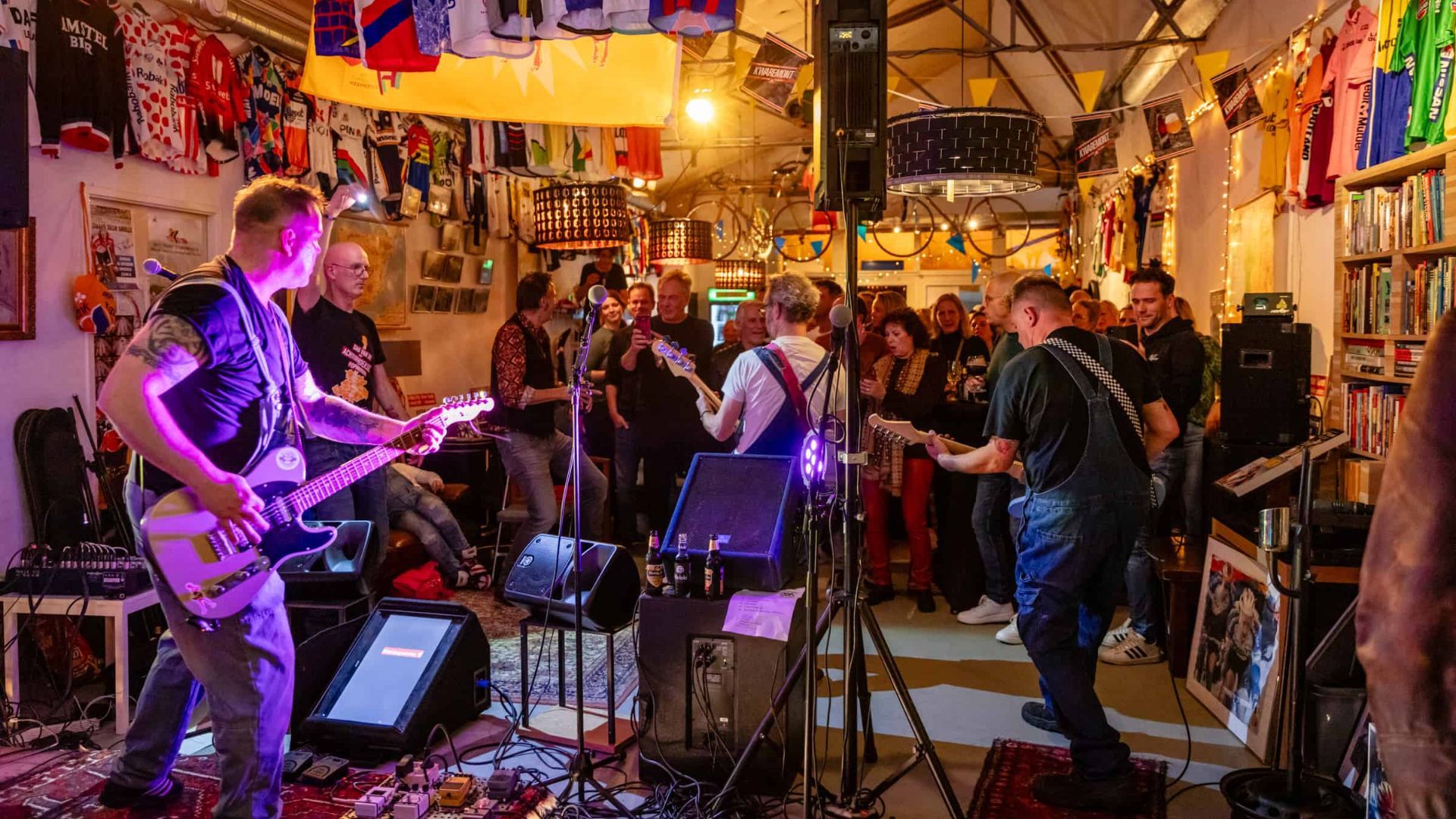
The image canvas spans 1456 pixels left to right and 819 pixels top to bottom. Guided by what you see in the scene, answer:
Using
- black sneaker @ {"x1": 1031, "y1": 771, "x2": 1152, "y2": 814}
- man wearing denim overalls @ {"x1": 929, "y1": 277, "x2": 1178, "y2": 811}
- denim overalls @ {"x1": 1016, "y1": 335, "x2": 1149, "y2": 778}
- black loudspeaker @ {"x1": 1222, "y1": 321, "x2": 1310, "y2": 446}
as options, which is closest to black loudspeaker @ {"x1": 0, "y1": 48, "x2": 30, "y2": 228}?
man wearing denim overalls @ {"x1": 929, "y1": 277, "x2": 1178, "y2": 811}

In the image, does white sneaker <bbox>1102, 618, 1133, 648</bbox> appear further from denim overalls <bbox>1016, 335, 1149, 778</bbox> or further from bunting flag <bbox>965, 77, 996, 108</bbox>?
bunting flag <bbox>965, 77, 996, 108</bbox>

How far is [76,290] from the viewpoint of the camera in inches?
178

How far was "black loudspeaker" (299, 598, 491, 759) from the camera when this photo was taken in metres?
3.44

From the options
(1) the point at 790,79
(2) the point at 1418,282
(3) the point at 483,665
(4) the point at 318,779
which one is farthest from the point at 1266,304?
(4) the point at 318,779

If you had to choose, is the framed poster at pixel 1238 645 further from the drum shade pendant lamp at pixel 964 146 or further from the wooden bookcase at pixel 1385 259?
the drum shade pendant lamp at pixel 964 146

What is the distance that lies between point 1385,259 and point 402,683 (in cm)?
459

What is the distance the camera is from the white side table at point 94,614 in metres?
3.73

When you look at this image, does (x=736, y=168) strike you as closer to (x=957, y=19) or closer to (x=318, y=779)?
(x=957, y=19)

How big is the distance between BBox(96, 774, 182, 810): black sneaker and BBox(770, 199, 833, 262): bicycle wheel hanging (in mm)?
12301

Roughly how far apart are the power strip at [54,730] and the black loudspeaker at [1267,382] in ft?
16.2

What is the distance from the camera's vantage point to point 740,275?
38.2 ft

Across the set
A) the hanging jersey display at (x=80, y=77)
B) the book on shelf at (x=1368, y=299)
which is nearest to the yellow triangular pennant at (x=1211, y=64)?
the book on shelf at (x=1368, y=299)

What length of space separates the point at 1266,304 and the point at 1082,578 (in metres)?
2.14

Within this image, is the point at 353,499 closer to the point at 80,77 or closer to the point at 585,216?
the point at 80,77
